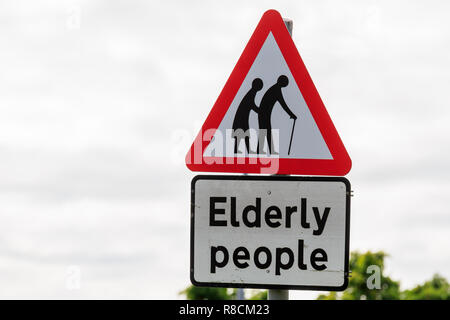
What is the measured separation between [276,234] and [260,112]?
62 centimetres

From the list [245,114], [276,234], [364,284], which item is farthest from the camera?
[364,284]

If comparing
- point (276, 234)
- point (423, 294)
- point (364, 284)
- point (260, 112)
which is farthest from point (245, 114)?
point (423, 294)

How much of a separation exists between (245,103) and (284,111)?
205 millimetres

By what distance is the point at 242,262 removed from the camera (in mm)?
3789

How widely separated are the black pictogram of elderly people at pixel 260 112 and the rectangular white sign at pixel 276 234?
186mm

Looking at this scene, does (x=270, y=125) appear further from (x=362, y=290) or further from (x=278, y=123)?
(x=362, y=290)

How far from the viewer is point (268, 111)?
3855 mm

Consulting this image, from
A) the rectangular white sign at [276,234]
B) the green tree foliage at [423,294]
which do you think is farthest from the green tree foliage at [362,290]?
the rectangular white sign at [276,234]

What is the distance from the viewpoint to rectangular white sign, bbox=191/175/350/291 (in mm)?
3766

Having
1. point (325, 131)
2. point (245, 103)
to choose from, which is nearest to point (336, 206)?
point (325, 131)

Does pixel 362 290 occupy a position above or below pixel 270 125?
above

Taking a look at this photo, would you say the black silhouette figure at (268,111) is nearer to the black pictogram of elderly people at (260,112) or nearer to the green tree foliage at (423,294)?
the black pictogram of elderly people at (260,112)
